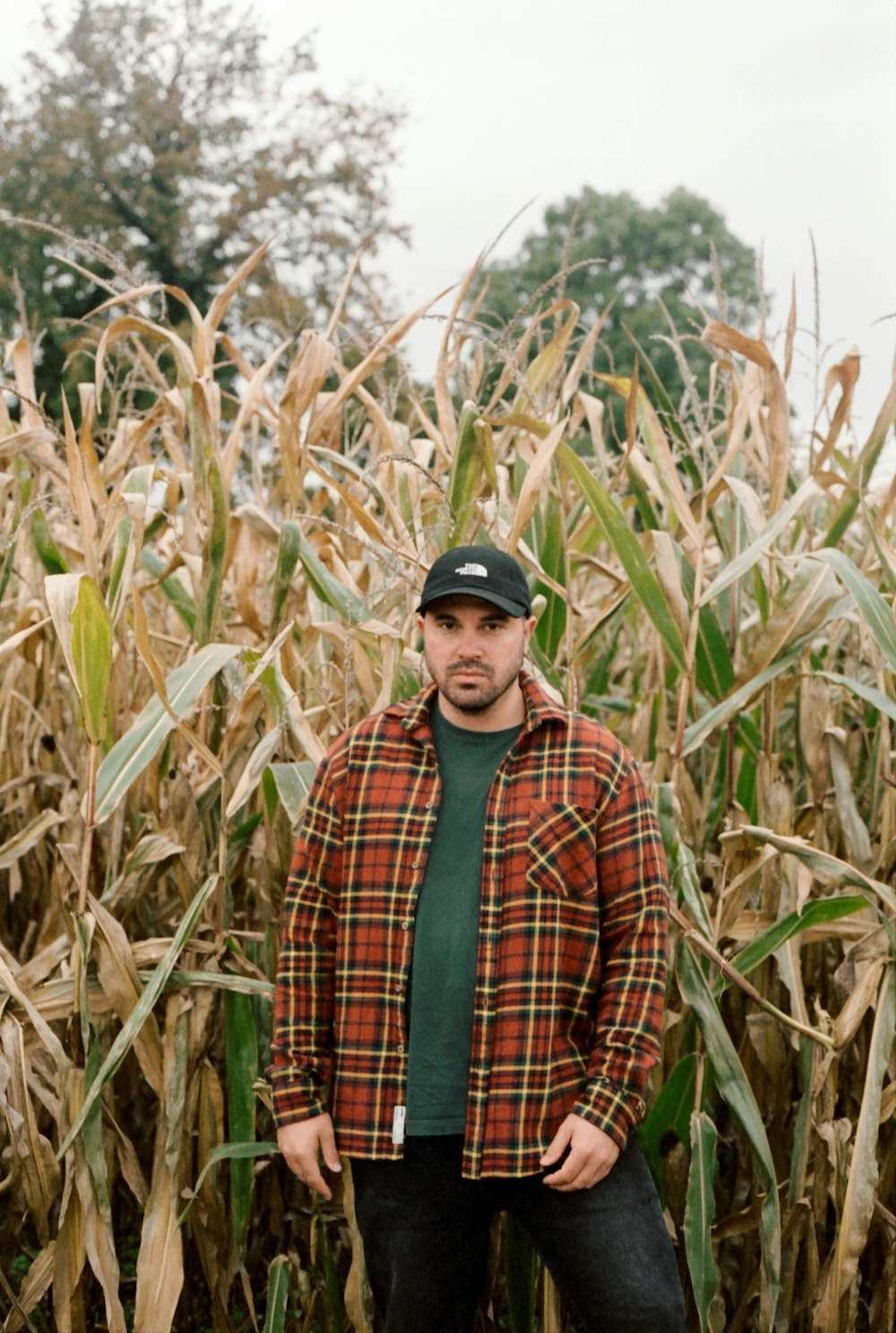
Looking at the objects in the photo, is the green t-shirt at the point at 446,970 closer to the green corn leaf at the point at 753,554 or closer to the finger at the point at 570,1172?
the finger at the point at 570,1172

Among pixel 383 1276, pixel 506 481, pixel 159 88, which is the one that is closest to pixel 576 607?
pixel 506 481

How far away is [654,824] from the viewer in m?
1.99

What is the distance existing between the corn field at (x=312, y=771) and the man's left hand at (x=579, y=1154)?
1.04 ft

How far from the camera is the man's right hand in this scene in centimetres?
196

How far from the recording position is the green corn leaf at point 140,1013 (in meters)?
2.03

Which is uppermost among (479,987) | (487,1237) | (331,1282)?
(479,987)

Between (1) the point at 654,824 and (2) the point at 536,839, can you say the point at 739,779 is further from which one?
(2) the point at 536,839

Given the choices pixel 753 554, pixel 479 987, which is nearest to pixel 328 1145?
pixel 479 987

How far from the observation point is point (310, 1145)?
1.96 metres

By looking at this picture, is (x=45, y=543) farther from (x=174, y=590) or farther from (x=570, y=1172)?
(x=570, y=1172)

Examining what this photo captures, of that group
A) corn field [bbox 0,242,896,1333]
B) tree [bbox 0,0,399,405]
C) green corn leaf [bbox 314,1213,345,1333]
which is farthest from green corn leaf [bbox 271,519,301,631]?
tree [bbox 0,0,399,405]

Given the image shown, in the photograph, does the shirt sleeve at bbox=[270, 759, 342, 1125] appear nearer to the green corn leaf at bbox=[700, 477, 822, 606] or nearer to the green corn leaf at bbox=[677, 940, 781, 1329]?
the green corn leaf at bbox=[677, 940, 781, 1329]

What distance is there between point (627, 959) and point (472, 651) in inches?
20.2

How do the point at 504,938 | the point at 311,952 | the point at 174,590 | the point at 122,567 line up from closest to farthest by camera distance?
the point at 504,938, the point at 311,952, the point at 122,567, the point at 174,590
